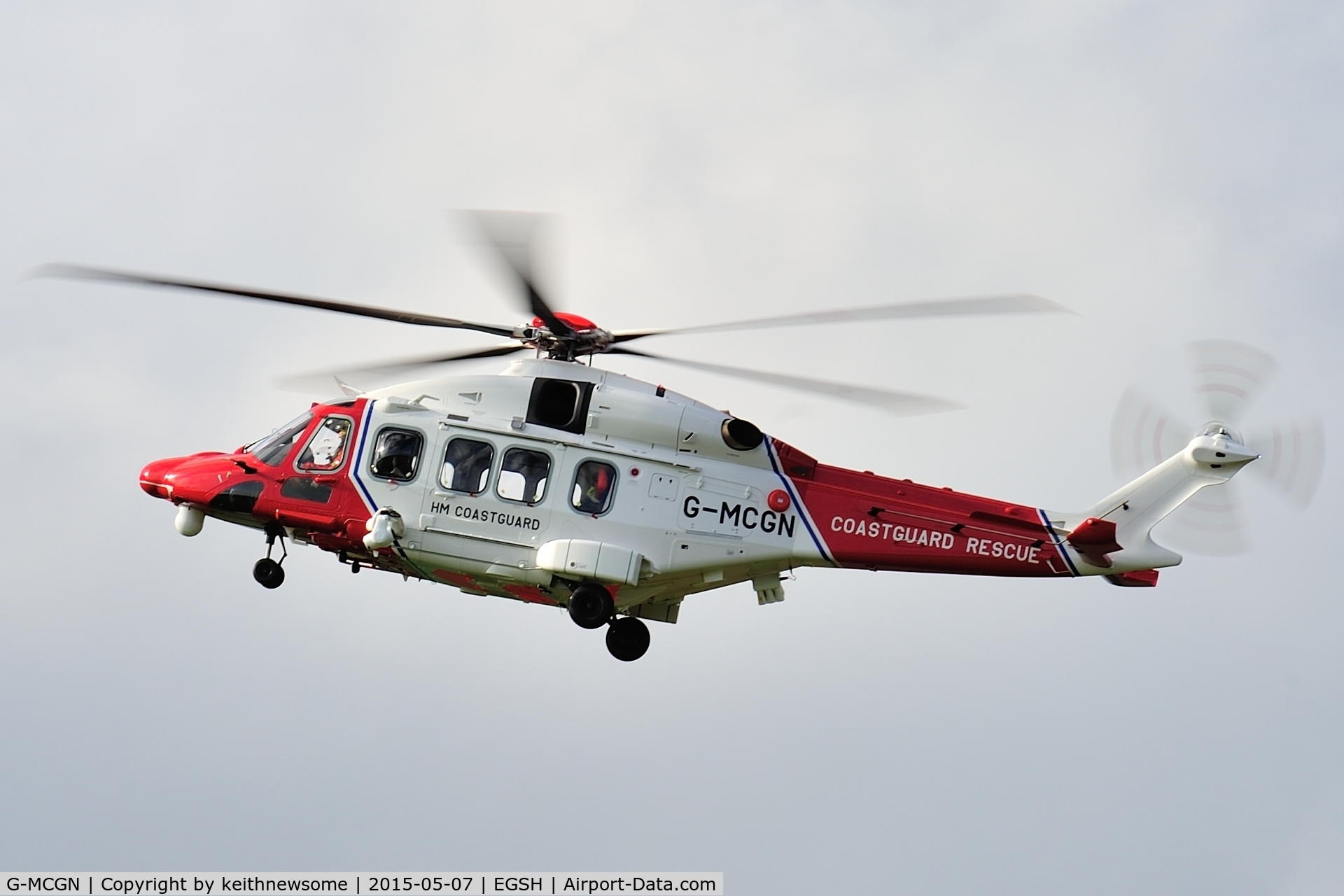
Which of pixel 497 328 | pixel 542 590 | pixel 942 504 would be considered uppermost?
pixel 497 328

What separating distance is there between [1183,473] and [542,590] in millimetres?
8319

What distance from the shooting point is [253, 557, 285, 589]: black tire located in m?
22.1

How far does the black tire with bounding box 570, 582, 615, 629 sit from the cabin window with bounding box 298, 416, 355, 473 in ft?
11.8

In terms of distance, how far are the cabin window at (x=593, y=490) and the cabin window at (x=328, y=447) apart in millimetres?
3165

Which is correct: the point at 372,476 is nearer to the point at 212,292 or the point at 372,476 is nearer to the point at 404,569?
the point at 404,569

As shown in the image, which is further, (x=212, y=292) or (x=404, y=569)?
(x=404, y=569)

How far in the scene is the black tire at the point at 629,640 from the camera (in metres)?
22.5

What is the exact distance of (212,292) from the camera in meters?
20.2

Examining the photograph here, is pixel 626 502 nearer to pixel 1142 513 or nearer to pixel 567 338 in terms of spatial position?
pixel 567 338

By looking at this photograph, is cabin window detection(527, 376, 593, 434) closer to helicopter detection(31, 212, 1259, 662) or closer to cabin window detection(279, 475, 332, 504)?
helicopter detection(31, 212, 1259, 662)

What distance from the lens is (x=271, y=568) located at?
22.2 metres

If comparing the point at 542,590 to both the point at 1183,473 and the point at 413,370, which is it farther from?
the point at 1183,473

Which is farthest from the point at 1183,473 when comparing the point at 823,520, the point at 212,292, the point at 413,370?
the point at 212,292

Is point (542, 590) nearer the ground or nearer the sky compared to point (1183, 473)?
nearer the ground
